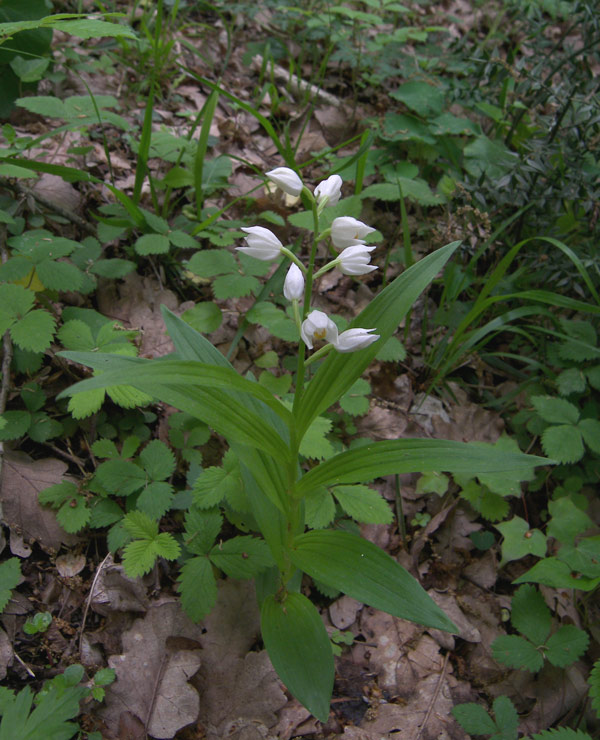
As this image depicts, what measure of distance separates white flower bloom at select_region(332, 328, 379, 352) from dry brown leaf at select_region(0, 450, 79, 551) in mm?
1208

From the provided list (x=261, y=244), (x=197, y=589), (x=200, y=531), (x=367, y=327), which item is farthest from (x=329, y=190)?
(x=197, y=589)

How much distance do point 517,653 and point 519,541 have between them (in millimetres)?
423

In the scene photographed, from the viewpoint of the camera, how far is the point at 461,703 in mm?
1774

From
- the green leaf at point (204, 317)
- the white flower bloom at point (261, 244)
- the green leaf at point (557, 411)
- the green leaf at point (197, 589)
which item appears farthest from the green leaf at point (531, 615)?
the green leaf at point (204, 317)

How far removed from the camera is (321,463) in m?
1.45

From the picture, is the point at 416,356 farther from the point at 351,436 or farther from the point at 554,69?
the point at 554,69

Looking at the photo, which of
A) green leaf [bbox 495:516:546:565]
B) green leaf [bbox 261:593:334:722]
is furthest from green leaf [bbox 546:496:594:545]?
green leaf [bbox 261:593:334:722]

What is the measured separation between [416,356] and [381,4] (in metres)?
2.30

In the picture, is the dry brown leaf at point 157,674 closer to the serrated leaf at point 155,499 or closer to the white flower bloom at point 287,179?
the serrated leaf at point 155,499

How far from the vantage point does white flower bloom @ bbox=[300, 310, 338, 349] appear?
121 centimetres

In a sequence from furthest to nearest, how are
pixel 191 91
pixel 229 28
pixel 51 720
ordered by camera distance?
pixel 229 28, pixel 191 91, pixel 51 720

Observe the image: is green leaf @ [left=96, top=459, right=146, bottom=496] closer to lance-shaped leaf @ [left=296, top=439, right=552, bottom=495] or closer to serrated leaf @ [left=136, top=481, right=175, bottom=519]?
serrated leaf @ [left=136, top=481, right=175, bottom=519]

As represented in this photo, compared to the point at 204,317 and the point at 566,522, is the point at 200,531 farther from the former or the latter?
the point at 566,522

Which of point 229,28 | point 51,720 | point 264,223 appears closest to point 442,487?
point 51,720
